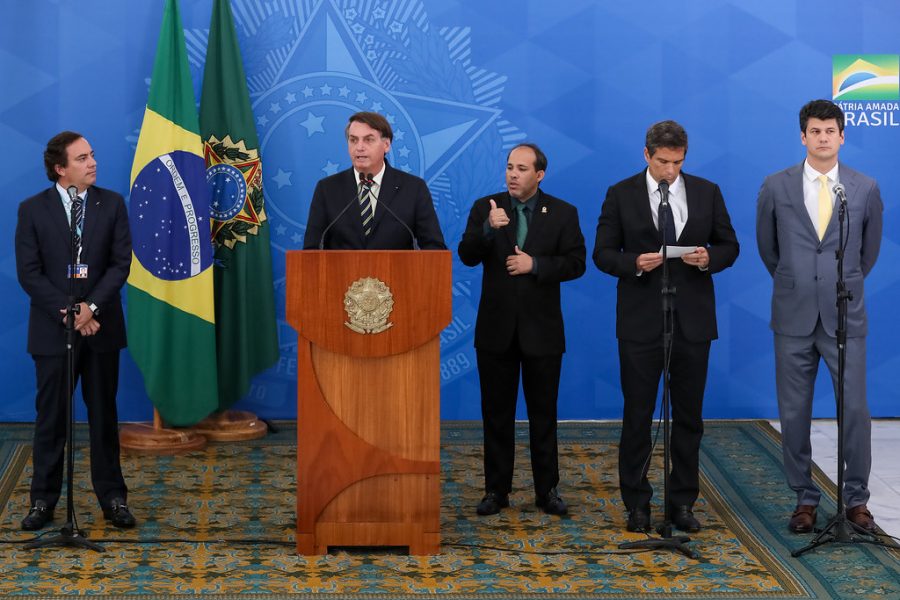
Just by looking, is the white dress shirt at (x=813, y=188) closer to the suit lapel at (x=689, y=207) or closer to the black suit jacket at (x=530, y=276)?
the suit lapel at (x=689, y=207)

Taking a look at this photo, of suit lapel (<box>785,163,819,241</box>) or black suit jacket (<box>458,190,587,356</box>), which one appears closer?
suit lapel (<box>785,163,819,241</box>)

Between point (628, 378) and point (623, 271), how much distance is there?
0.48m

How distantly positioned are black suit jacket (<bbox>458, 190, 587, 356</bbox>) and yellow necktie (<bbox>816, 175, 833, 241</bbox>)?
40.3 inches

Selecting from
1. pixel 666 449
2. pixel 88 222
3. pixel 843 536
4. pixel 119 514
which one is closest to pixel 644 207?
pixel 666 449

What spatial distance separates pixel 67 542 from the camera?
492cm

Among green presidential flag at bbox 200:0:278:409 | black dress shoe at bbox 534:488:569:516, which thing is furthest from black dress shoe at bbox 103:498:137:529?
green presidential flag at bbox 200:0:278:409

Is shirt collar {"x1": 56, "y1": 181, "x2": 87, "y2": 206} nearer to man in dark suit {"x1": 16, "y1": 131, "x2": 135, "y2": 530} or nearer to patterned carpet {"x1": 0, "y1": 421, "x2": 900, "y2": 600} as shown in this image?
man in dark suit {"x1": 16, "y1": 131, "x2": 135, "y2": 530}

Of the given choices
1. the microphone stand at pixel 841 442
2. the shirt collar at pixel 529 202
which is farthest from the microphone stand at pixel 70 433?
the microphone stand at pixel 841 442

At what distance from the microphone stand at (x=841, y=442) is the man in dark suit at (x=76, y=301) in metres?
2.90

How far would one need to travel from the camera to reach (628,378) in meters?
5.26

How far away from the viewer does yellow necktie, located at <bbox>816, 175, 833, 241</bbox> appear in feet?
17.2

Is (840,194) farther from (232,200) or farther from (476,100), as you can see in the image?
(232,200)

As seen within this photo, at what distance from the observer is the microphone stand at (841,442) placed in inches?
194

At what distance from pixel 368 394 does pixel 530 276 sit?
105 cm
